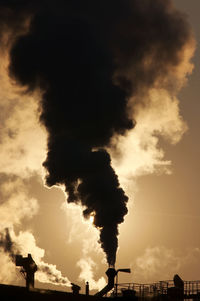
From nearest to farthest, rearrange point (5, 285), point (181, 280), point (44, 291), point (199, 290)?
1. point (5, 285)
2. point (44, 291)
3. point (199, 290)
4. point (181, 280)

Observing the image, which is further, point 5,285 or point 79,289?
point 79,289

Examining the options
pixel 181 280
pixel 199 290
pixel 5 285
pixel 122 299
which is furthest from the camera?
pixel 181 280

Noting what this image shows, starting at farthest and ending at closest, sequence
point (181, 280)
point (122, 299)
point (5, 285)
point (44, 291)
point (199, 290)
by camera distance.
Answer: point (181, 280) < point (199, 290) < point (122, 299) < point (44, 291) < point (5, 285)

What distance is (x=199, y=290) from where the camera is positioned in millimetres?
36531

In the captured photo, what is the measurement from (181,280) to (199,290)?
8.41 ft

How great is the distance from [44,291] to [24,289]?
2.25 metres

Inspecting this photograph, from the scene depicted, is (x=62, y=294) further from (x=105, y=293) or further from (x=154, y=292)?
(x=154, y=292)

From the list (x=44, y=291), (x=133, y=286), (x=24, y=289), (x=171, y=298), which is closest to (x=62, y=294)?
(x=44, y=291)

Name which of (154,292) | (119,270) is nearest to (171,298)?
(154,292)

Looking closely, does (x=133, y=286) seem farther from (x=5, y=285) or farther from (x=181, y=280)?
(x=5, y=285)

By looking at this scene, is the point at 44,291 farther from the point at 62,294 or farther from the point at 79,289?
the point at 79,289

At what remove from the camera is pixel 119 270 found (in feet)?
122

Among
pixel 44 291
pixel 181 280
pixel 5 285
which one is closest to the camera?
pixel 5 285

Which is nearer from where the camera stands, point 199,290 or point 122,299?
point 122,299
